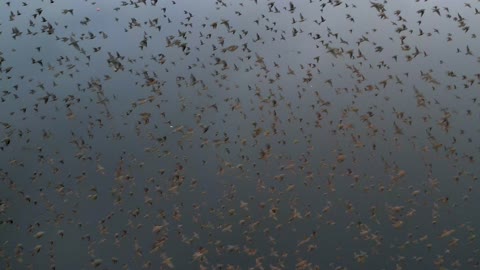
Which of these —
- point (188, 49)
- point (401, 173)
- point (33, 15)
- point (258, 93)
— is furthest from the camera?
point (401, 173)

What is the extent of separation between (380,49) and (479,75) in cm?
882

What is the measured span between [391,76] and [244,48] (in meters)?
13.1

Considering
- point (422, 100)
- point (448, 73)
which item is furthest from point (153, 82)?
point (448, 73)

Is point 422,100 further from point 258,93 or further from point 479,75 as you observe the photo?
point 258,93

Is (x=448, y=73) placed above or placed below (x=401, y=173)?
above

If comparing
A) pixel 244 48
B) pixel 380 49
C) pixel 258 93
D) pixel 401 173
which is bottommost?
pixel 401 173

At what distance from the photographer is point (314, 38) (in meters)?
46.6

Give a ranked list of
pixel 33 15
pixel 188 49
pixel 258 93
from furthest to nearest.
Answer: pixel 258 93 → pixel 188 49 → pixel 33 15

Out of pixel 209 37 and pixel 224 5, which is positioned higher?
pixel 224 5

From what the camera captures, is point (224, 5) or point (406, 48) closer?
point (406, 48)

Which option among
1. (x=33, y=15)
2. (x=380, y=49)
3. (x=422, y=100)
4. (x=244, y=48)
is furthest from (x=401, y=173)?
(x=33, y=15)

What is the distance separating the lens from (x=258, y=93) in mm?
45906

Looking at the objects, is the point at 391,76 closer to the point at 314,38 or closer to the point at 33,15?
the point at 314,38

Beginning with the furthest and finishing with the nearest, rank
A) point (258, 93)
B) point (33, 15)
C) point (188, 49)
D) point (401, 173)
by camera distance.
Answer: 1. point (401, 173)
2. point (258, 93)
3. point (188, 49)
4. point (33, 15)
